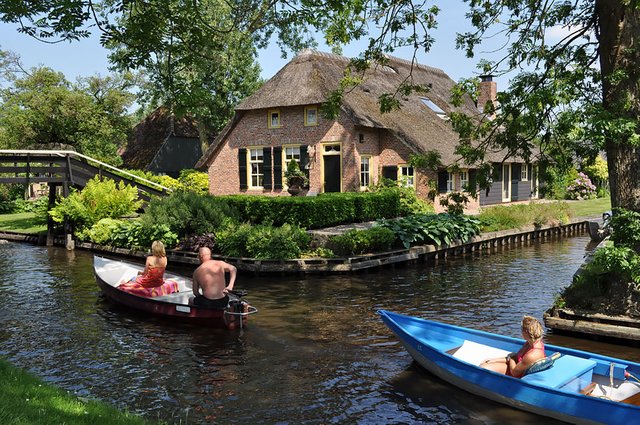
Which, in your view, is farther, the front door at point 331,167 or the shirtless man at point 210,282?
the front door at point 331,167

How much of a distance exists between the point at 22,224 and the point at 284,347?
23.4 metres

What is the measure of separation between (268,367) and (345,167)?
56.8 feet

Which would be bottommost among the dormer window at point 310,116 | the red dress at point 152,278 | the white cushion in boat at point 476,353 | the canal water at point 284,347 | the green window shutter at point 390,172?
the canal water at point 284,347

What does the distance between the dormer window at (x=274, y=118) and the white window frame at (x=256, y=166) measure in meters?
1.27

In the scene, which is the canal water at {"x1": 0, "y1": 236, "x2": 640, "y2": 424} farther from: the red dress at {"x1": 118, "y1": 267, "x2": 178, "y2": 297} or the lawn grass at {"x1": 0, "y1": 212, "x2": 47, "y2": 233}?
the lawn grass at {"x1": 0, "y1": 212, "x2": 47, "y2": 233}

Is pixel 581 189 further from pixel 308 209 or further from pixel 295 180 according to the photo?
pixel 308 209

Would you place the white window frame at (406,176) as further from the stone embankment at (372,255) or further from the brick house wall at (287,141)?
the stone embankment at (372,255)

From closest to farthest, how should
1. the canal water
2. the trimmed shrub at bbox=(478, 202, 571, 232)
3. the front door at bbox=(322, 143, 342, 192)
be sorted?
the canal water
the trimmed shrub at bbox=(478, 202, 571, 232)
the front door at bbox=(322, 143, 342, 192)

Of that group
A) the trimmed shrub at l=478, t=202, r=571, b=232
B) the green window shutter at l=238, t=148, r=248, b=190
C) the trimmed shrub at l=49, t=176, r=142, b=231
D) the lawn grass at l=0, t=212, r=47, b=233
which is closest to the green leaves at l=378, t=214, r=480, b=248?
the trimmed shrub at l=478, t=202, r=571, b=232

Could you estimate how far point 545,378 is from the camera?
7.23m

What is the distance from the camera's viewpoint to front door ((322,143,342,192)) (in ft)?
85.4

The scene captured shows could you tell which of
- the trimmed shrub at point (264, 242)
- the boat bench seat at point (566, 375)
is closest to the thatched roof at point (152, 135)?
the trimmed shrub at point (264, 242)

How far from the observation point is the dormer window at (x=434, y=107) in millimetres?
30413

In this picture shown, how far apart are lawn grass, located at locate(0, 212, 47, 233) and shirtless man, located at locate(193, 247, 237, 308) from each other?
17.3m
